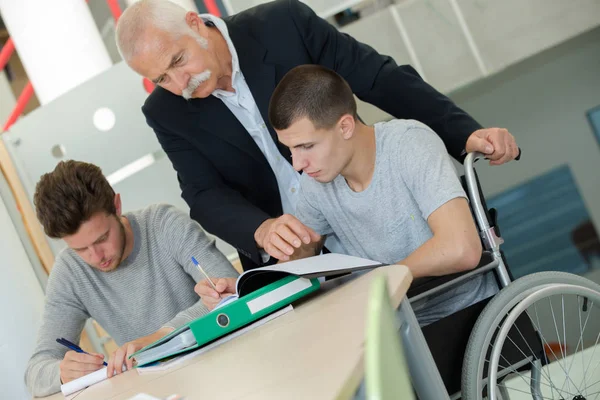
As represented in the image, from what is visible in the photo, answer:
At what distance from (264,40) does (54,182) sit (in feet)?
2.12

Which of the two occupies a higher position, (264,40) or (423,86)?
(264,40)

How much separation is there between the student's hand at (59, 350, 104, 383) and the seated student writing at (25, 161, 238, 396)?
23cm

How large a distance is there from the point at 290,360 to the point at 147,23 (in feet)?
3.67

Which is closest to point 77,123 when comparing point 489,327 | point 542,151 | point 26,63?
point 26,63

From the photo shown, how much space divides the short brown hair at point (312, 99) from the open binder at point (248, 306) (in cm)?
39

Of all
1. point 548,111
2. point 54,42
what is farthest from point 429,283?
point 548,111

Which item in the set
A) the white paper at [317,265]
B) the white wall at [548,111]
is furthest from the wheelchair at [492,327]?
the white wall at [548,111]

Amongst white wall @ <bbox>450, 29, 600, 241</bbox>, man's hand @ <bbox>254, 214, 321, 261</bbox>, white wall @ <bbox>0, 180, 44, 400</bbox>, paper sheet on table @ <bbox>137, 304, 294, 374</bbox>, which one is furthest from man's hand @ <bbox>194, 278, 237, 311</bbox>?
white wall @ <bbox>450, 29, 600, 241</bbox>

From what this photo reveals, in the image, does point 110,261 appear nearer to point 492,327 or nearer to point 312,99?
point 312,99

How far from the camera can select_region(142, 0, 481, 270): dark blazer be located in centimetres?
183

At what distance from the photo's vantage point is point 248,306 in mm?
1274

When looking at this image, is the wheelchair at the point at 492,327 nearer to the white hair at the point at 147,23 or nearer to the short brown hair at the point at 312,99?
the short brown hair at the point at 312,99

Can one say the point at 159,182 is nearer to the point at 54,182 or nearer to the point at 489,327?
the point at 54,182

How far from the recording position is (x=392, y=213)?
5.17 feet
